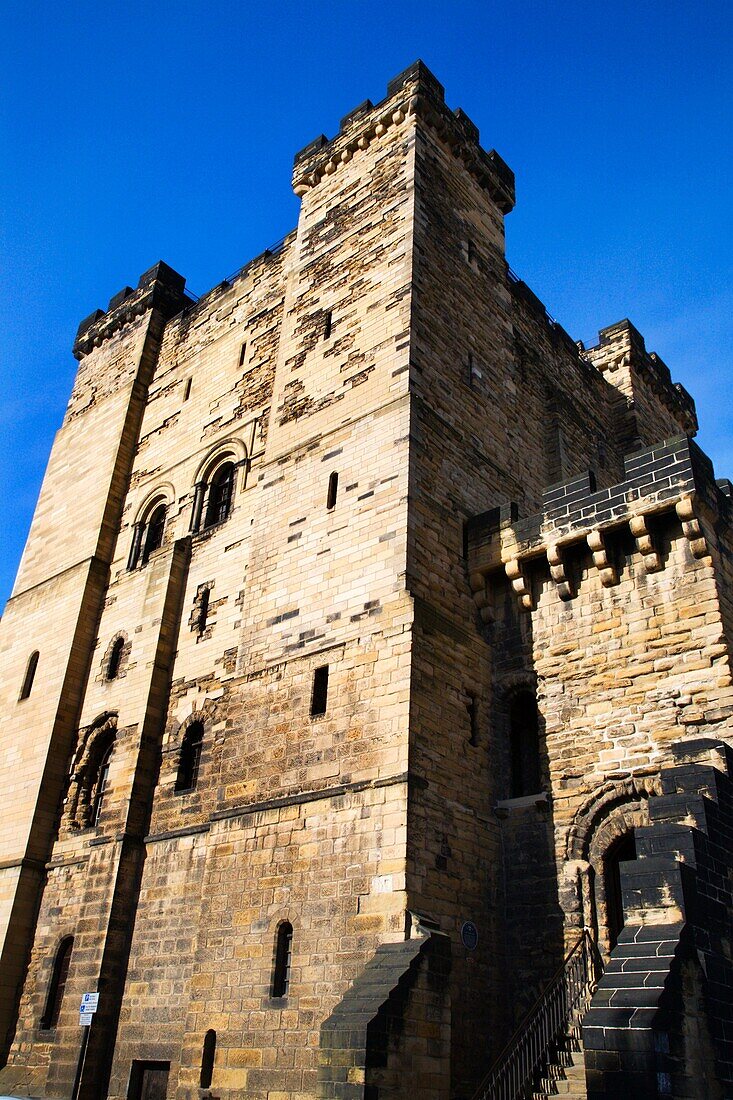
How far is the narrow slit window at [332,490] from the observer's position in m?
13.7

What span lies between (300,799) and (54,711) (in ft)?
23.8

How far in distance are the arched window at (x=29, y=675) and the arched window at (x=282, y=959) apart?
9.06 metres

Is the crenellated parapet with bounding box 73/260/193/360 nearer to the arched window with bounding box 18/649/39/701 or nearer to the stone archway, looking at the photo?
the arched window with bounding box 18/649/39/701

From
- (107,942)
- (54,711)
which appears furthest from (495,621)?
(54,711)

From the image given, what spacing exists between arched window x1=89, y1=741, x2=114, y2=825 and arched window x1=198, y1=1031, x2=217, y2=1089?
206 inches

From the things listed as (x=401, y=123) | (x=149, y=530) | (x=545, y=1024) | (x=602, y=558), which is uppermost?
(x=401, y=123)

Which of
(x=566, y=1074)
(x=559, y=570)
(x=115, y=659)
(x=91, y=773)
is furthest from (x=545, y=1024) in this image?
(x=115, y=659)

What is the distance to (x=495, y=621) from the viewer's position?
13.2 meters

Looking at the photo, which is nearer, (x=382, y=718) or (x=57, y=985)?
(x=382, y=718)

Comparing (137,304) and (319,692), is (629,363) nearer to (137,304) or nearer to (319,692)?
(137,304)

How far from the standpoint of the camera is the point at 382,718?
437 inches

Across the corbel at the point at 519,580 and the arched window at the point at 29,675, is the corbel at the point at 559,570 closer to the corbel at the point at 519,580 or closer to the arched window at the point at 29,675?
the corbel at the point at 519,580

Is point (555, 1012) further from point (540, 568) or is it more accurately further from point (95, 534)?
point (95, 534)

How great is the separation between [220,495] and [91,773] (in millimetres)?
5502
